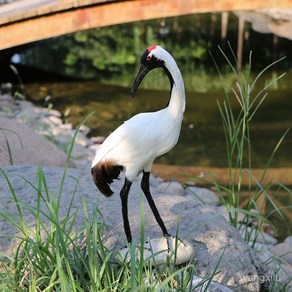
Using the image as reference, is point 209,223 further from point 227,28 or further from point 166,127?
point 227,28

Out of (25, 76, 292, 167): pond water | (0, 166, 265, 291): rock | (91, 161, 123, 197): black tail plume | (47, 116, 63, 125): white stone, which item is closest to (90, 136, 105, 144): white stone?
(25, 76, 292, 167): pond water

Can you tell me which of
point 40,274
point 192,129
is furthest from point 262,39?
point 40,274

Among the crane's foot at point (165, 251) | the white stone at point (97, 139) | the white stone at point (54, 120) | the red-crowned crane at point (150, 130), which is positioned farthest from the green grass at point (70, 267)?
the white stone at point (54, 120)

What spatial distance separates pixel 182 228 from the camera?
326 cm

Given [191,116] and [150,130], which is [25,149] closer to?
[150,130]

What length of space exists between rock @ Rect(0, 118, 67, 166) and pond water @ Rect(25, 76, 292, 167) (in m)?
1.94

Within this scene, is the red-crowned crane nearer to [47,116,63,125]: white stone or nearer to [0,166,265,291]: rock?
[0,166,265,291]: rock

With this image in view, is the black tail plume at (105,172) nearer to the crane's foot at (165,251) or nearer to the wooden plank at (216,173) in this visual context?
the crane's foot at (165,251)

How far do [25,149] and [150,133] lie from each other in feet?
7.68

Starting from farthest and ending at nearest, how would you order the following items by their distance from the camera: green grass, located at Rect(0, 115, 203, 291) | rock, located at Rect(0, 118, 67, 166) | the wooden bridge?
1. the wooden bridge
2. rock, located at Rect(0, 118, 67, 166)
3. green grass, located at Rect(0, 115, 203, 291)

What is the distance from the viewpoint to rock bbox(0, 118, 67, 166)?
4559 mm

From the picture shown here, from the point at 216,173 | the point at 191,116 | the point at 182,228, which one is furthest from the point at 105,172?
the point at 191,116

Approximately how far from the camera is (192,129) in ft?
24.8

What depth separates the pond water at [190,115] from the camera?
6.91 metres
